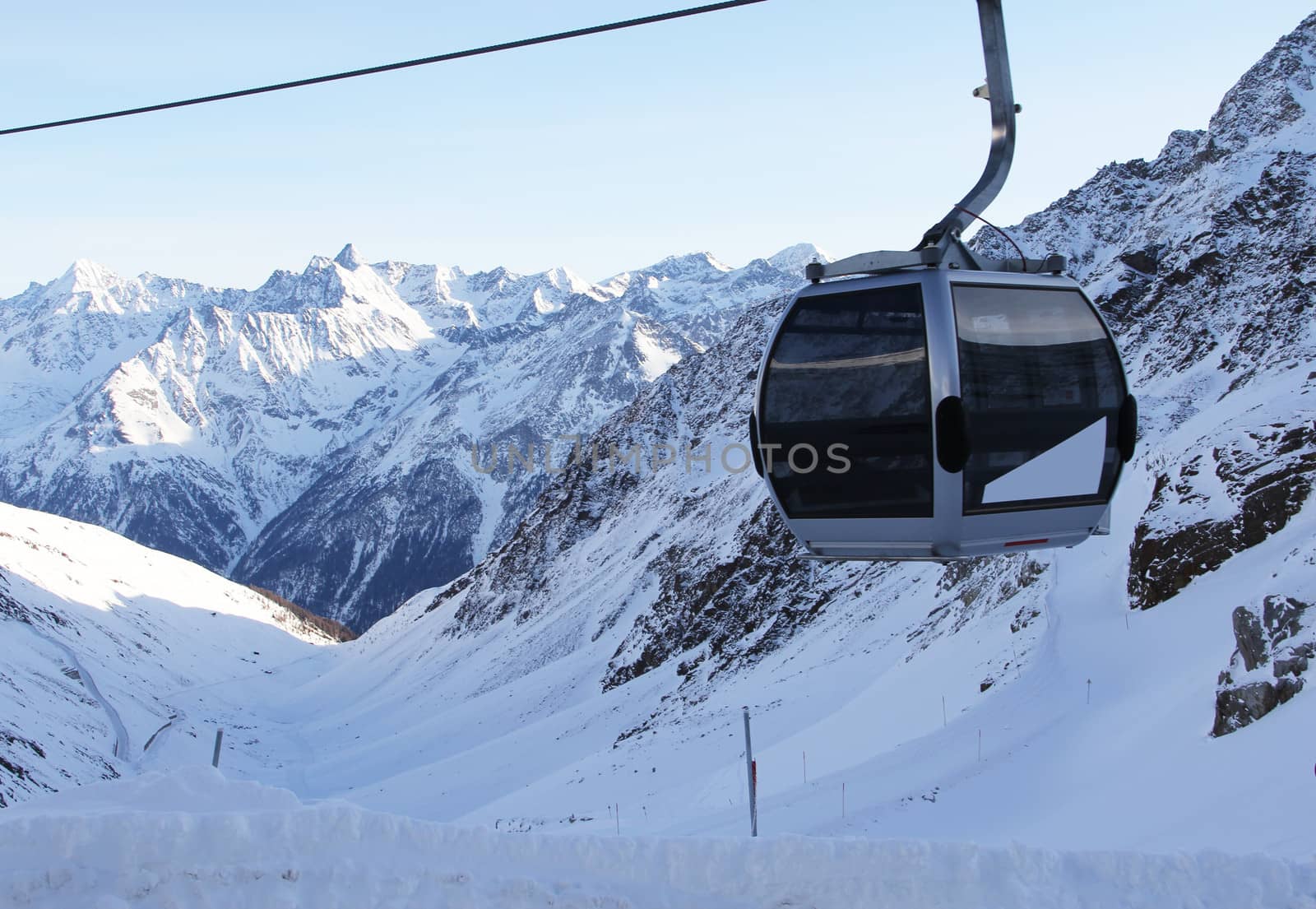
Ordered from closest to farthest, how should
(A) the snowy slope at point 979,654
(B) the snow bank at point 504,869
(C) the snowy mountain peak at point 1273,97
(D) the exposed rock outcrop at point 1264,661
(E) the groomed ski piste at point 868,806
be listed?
(B) the snow bank at point 504,869 < (E) the groomed ski piste at point 868,806 < (D) the exposed rock outcrop at point 1264,661 < (A) the snowy slope at point 979,654 < (C) the snowy mountain peak at point 1273,97

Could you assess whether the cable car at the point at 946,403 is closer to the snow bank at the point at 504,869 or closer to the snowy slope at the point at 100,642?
the snow bank at the point at 504,869

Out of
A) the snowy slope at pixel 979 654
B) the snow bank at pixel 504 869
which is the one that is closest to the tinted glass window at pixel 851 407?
the snow bank at pixel 504 869

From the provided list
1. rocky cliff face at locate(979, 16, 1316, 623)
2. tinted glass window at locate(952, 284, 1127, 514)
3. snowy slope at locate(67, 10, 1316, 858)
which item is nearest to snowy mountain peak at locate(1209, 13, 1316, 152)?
rocky cliff face at locate(979, 16, 1316, 623)

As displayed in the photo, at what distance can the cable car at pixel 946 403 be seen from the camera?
6.45 meters

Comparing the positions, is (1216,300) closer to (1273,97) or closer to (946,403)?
(1273,97)

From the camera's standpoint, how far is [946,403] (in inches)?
252

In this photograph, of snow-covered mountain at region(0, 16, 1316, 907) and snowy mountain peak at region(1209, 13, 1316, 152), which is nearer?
snow-covered mountain at region(0, 16, 1316, 907)

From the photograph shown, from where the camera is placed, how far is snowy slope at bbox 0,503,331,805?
5925cm

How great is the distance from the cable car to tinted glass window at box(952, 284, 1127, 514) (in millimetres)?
10

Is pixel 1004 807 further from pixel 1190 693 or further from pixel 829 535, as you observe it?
pixel 829 535

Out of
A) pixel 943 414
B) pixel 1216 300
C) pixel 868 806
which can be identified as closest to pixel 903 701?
pixel 868 806

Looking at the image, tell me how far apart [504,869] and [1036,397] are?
18.1ft

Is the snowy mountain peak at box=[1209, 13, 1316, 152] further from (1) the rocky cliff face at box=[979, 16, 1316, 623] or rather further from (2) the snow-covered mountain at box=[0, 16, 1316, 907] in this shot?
(2) the snow-covered mountain at box=[0, 16, 1316, 907]

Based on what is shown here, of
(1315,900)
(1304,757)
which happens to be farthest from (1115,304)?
(1315,900)
